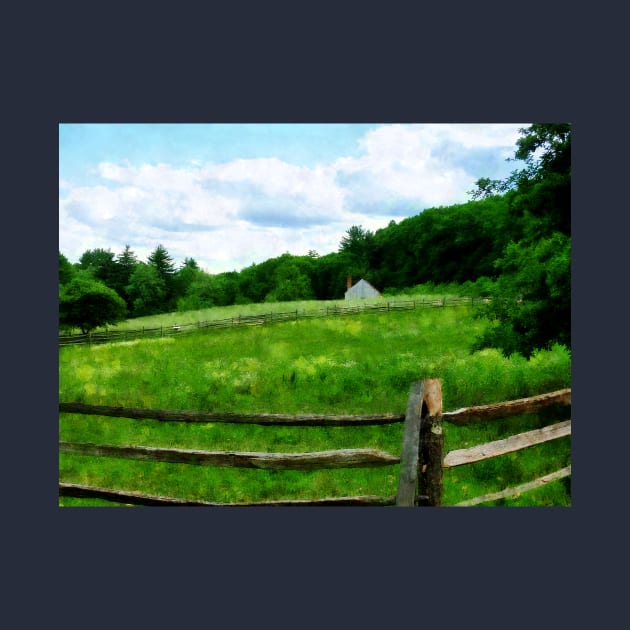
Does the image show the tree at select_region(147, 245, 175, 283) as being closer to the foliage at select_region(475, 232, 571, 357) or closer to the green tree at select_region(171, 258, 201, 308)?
the green tree at select_region(171, 258, 201, 308)

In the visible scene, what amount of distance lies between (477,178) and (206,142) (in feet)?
9.94

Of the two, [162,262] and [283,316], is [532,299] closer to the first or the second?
[283,316]

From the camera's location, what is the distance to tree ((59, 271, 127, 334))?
5.32 metres

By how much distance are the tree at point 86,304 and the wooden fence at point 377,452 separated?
0.99m

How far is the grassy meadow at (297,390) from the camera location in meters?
4.97

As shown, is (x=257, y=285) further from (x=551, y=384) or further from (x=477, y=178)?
(x=551, y=384)

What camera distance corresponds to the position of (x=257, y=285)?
5926 mm

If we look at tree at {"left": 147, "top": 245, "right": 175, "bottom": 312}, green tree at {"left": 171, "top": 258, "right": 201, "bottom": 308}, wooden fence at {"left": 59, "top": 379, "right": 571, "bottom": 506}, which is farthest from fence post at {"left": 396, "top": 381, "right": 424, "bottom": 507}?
tree at {"left": 147, "top": 245, "right": 175, "bottom": 312}

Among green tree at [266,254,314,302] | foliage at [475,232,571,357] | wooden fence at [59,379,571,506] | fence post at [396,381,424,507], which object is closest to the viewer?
fence post at [396,381,424,507]

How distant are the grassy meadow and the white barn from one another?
0.60 ft

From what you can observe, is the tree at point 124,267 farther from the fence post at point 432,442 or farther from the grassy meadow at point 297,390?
the fence post at point 432,442

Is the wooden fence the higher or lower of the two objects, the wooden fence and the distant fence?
the lower

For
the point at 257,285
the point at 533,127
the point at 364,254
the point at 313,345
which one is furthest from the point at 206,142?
the point at 533,127

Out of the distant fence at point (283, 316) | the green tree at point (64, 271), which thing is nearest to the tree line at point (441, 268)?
the green tree at point (64, 271)
